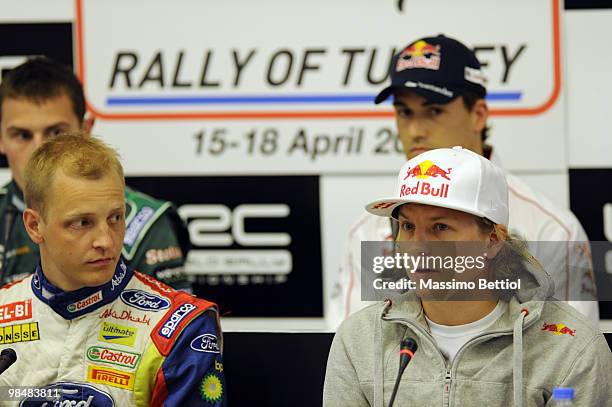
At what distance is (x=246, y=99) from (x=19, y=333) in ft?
5.66

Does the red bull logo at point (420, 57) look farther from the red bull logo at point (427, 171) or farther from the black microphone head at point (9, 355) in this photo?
the black microphone head at point (9, 355)

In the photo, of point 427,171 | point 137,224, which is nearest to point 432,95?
point 137,224

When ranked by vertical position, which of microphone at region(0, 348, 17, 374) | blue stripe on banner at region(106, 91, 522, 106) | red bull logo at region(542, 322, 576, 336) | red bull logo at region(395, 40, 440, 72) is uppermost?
blue stripe on banner at region(106, 91, 522, 106)

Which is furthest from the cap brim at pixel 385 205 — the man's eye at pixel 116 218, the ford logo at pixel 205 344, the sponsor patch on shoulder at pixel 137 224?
the sponsor patch on shoulder at pixel 137 224

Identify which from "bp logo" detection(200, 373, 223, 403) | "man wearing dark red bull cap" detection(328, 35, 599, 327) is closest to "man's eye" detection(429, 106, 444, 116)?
"man wearing dark red bull cap" detection(328, 35, 599, 327)

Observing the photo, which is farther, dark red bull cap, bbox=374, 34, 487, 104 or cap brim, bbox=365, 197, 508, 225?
dark red bull cap, bbox=374, 34, 487, 104

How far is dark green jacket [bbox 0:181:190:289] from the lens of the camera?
129 inches

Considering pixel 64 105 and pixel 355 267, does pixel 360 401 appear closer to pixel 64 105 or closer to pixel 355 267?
pixel 355 267

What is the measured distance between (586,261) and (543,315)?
76cm

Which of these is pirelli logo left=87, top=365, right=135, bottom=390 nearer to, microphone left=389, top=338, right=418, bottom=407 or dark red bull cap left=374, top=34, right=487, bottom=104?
microphone left=389, top=338, right=418, bottom=407

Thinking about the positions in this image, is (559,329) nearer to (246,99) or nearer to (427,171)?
(427,171)

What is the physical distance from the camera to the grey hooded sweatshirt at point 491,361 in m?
2.17

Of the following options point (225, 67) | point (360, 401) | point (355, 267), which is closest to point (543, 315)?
point (360, 401)

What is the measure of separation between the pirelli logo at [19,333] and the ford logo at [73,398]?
0.48 feet
